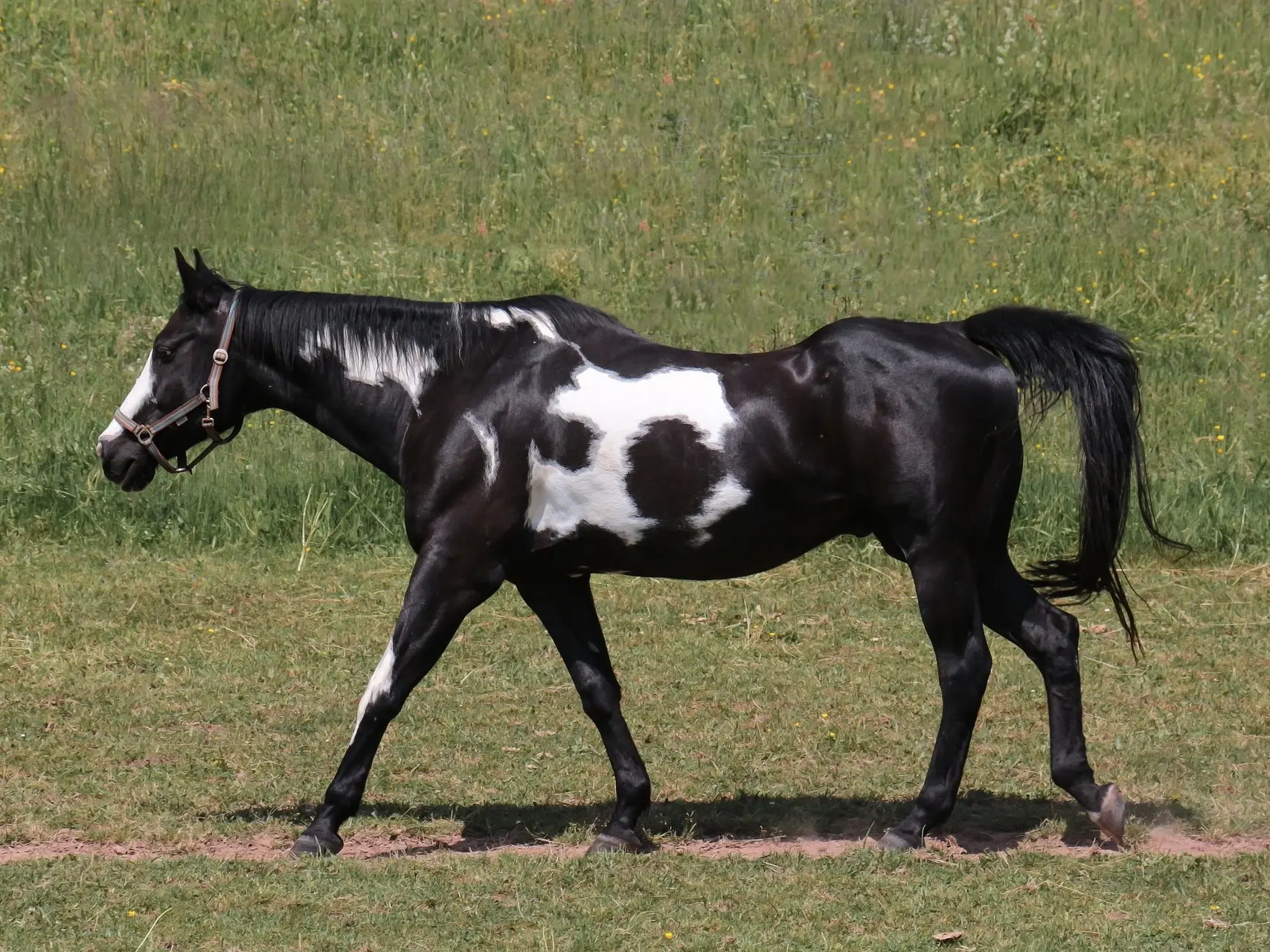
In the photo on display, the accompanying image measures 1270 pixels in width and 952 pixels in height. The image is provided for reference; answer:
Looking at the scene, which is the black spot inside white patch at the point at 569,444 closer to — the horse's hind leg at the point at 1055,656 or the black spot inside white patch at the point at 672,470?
the black spot inside white patch at the point at 672,470

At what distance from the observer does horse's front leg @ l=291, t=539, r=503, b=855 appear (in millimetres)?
5664

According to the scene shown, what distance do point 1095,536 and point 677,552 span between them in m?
1.49

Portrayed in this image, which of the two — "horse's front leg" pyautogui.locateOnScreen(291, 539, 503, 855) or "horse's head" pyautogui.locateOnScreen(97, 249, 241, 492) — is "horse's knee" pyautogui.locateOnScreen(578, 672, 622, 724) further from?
"horse's head" pyautogui.locateOnScreen(97, 249, 241, 492)

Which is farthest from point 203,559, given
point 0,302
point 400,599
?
point 0,302

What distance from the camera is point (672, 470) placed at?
562cm

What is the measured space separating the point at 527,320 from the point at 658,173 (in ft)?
29.5

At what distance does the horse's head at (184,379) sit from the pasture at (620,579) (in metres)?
1.38

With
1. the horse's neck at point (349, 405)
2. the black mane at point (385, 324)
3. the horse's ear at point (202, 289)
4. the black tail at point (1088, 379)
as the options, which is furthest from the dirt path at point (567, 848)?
the horse's ear at point (202, 289)

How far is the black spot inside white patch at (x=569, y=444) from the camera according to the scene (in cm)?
568

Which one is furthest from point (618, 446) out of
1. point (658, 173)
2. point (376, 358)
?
point (658, 173)

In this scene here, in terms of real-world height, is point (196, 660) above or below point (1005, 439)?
below

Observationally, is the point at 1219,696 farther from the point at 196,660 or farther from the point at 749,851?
the point at 196,660

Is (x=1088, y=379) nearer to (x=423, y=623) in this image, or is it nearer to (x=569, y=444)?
(x=569, y=444)

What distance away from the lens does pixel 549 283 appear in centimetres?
1336
